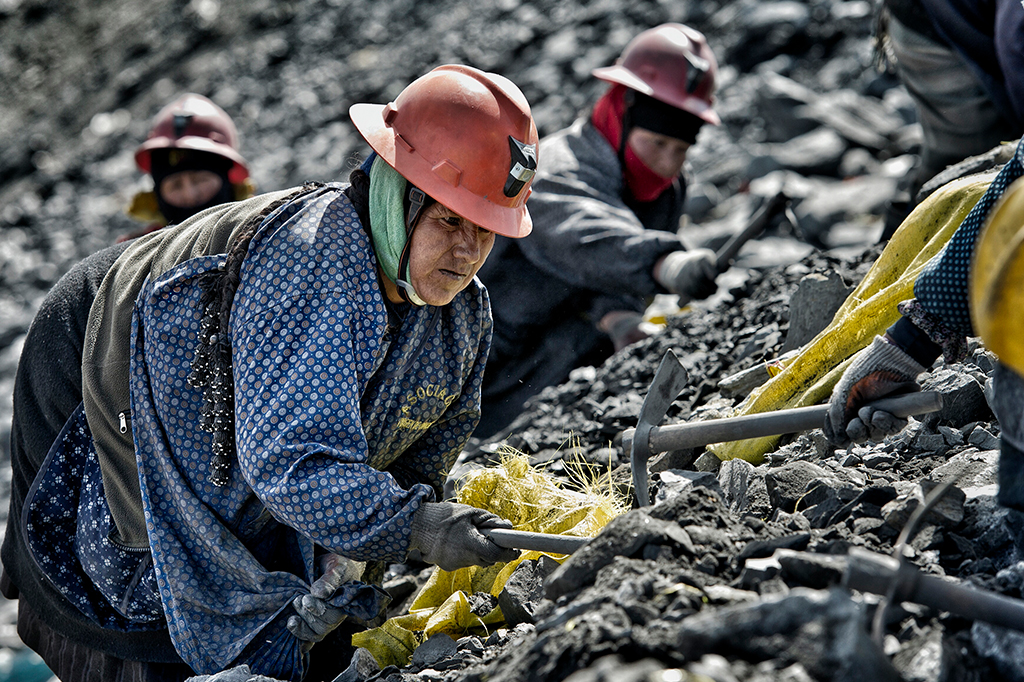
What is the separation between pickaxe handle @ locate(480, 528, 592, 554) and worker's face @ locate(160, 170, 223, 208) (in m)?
3.69

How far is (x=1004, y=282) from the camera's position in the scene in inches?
62.6

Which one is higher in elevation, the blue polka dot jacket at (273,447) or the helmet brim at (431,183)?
the helmet brim at (431,183)

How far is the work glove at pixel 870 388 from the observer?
7.64 feet

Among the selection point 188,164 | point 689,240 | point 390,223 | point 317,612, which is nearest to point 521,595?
point 317,612

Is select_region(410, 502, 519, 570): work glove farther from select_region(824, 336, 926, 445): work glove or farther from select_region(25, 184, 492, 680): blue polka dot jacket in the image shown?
select_region(824, 336, 926, 445): work glove

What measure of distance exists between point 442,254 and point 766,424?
92cm

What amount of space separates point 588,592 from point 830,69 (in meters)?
9.07

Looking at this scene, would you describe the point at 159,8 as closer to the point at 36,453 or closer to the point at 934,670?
the point at 36,453

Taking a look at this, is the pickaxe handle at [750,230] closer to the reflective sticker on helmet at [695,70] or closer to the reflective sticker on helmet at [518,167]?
the reflective sticker on helmet at [695,70]

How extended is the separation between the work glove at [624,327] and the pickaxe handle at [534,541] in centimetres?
286

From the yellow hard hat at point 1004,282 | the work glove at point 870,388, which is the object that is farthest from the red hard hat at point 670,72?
the yellow hard hat at point 1004,282

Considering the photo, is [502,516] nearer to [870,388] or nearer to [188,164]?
[870,388]

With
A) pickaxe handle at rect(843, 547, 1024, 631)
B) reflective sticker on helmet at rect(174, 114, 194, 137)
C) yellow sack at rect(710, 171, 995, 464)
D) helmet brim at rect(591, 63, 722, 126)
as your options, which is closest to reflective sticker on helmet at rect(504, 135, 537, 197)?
yellow sack at rect(710, 171, 995, 464)

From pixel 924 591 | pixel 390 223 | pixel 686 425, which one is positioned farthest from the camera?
pixel 686 425
